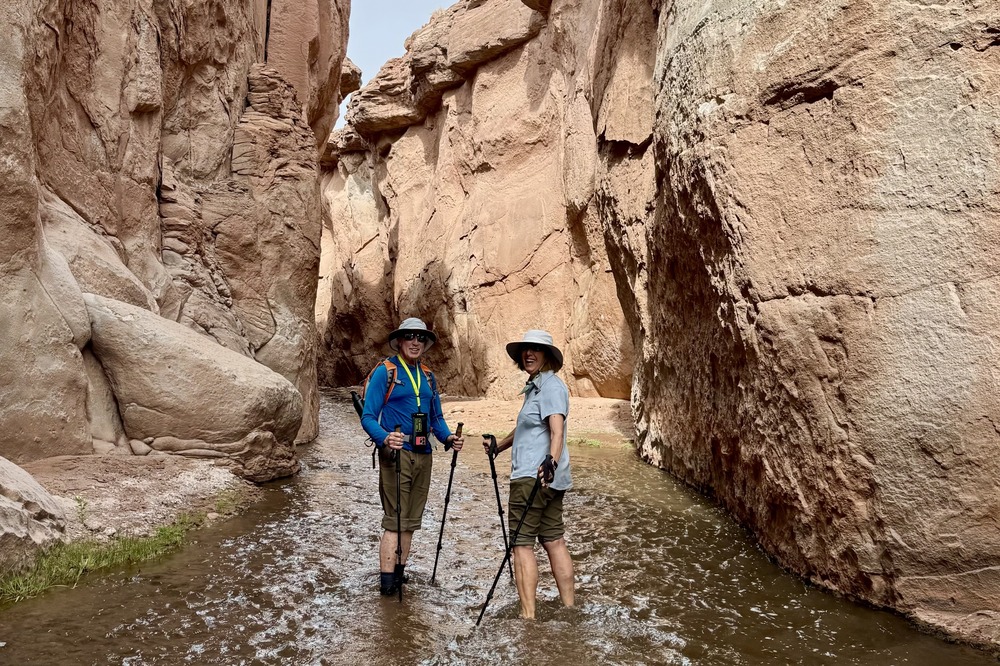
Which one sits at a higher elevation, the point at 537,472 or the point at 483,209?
the point at 483,209

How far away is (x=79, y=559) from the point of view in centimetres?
537

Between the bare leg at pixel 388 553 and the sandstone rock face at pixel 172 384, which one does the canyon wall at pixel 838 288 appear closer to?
the bare leg at pixel 388 553

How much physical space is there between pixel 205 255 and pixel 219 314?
43.8 inches

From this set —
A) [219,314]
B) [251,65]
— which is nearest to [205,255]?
[219,314]

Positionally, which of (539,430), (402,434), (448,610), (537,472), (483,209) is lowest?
(448,610)

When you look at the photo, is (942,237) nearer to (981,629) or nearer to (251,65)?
(981,629)

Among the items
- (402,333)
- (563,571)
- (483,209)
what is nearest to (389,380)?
(402,333)

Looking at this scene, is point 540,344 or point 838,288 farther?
point 838,288

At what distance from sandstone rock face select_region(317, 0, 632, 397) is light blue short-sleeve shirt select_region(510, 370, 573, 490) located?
1228 cm

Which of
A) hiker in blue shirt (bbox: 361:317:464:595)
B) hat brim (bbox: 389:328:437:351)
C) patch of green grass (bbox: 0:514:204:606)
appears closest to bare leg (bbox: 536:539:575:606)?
hiker in blue shirt (bbox: 361:317:464:595)

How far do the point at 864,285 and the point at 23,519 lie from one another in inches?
223

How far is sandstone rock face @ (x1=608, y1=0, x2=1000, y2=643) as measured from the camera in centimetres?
471

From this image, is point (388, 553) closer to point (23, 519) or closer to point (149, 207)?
point (23, 519)

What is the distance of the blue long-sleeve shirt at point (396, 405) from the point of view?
5473 millimetres
